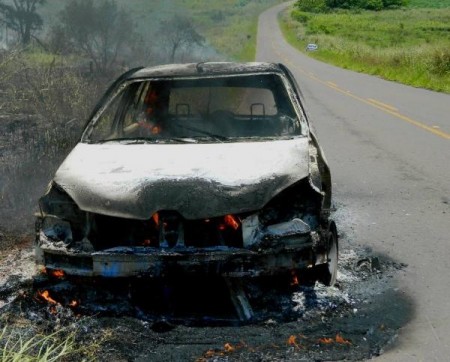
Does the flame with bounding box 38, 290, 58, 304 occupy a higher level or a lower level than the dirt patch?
lower

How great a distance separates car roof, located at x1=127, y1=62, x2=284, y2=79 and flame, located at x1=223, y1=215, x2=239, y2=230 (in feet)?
6.32

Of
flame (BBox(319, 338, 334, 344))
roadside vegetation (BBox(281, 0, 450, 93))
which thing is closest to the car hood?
flame (BBox(319, 338, 334, 344))

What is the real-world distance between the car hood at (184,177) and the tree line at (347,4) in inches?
3660

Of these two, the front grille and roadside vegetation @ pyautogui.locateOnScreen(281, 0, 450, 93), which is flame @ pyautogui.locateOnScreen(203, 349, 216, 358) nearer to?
the front grille

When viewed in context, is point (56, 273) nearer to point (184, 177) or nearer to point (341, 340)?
point (184, 177)

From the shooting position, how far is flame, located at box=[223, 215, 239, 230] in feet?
12.8

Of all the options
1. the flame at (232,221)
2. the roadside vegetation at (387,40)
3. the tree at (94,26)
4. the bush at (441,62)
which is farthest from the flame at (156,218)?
the tree at (94,26)

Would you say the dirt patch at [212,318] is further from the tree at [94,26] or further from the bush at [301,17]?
the bush at [301,17]

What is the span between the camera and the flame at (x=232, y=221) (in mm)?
3914

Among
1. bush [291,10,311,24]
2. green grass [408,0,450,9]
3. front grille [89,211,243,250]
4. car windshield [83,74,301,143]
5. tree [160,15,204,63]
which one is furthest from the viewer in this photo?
green grass [408,0,450,9]

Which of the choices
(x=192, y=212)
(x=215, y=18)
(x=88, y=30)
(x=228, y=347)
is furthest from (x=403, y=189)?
(x=215, y=18)

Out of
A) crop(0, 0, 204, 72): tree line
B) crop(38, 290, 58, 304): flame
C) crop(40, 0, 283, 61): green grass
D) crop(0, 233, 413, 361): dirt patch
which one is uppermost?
crop(0, 233, 413, 361): dirt patch

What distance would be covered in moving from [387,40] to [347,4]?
46166 mm

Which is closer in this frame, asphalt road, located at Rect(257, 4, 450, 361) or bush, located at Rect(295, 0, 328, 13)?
asphalt road, located at Rect(257, 4, 450, 361)
